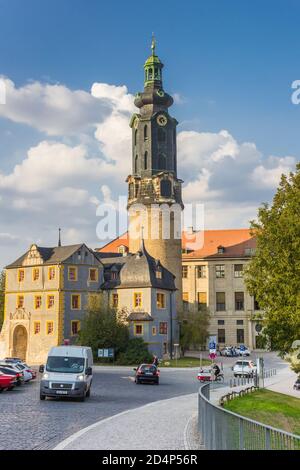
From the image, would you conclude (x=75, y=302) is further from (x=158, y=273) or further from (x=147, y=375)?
(x=147, y=375)

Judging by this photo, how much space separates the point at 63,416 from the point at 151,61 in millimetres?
81230

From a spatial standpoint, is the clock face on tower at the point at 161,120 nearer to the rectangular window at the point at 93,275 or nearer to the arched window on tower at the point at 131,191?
the arched window on tower at the point at 131,191

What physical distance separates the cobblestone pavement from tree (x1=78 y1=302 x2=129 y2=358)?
1697cm

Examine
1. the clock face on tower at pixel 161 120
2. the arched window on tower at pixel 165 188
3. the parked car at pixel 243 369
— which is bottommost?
the parked car at pixel 243 369

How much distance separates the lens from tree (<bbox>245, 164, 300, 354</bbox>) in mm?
28672

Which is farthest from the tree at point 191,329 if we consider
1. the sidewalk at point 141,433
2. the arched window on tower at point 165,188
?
the sidewalk at point 141,433

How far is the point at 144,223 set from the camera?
281 feet

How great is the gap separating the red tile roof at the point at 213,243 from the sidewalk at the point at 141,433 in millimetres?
74498

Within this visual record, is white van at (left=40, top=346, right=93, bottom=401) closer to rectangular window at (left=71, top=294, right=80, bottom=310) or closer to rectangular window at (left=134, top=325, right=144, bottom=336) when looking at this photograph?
rectangular window at (left=134, top=325, right=144, bottom=336)

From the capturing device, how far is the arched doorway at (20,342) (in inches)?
2645

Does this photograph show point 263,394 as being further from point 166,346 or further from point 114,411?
point 166,346

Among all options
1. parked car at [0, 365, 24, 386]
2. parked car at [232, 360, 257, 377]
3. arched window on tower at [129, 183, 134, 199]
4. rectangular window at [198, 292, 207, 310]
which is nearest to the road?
parked car at [0, 365, 24, 386]

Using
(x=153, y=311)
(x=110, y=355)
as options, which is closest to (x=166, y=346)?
(x=153, y=311)

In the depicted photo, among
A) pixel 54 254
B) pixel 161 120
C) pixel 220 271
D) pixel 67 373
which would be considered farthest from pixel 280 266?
pixel 220 271
